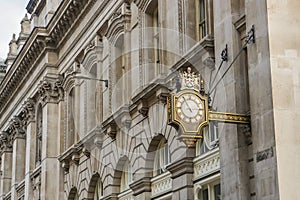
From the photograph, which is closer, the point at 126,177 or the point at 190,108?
the point at 190,108

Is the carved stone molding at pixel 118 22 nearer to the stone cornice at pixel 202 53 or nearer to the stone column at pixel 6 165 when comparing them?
the stone cornice at pixel 202 53

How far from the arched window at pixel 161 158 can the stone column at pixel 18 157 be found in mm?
25023

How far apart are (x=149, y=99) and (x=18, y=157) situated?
26.0m

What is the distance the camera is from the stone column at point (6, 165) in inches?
2200

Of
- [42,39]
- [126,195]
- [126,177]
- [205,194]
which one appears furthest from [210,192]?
[42,39]

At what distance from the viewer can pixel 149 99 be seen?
92.7 ft

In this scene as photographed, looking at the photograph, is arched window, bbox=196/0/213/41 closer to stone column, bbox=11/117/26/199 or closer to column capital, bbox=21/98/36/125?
column capital, bbox=21/98/36/125

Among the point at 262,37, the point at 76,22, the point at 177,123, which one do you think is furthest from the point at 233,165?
the point at 76,22

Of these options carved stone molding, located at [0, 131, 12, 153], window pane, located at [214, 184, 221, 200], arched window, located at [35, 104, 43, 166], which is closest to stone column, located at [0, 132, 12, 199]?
carved stone molding, located at [0, 131, 12, 153]

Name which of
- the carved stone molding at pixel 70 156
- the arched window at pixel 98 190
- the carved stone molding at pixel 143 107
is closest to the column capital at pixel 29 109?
the carved stone molding at pixel 70 156

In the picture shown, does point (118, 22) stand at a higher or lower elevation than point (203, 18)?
higher

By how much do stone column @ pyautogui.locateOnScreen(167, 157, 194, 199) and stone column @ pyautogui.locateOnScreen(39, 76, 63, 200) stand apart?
654 inches

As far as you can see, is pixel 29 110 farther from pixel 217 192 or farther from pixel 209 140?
pixel 217 192

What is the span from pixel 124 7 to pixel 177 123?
14405mm
